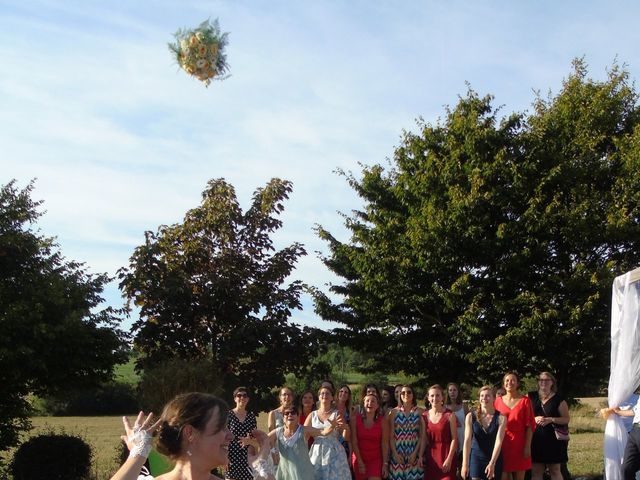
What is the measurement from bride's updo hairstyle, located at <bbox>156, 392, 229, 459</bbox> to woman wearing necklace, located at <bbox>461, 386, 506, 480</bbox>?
25.0 ft

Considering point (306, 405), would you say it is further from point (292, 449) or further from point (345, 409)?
point (292, 449)

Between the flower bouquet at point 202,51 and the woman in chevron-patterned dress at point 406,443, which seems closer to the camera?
the flower bouquet at point 202,51

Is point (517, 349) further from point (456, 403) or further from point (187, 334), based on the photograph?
point (187, 334)

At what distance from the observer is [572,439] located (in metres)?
25.6

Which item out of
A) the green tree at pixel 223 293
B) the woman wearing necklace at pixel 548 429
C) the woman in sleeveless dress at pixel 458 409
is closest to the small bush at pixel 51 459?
the green tree at pixel 223 293

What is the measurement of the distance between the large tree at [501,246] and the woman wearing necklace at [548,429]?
6607mm

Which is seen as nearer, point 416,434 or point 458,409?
point 416,434

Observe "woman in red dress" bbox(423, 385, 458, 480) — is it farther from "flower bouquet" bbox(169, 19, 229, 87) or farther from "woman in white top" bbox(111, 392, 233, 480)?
"woman in white top" bbox(111, 392, 233, 480)

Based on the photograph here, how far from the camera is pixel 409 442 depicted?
1045 cm

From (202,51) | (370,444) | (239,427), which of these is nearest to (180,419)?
(202,51)

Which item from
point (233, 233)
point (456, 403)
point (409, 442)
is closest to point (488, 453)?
point (409, 442)

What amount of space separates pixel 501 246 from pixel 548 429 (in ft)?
26.9

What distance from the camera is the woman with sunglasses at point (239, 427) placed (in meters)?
9.77

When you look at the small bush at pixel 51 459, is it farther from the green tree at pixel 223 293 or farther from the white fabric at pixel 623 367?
the white fabric at pixel 623 367
